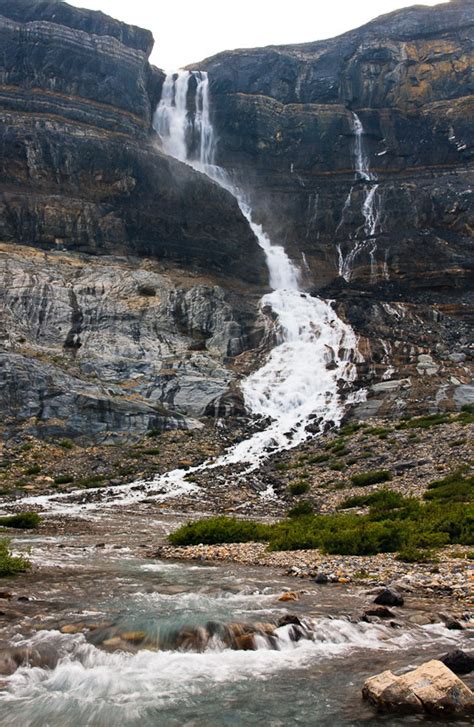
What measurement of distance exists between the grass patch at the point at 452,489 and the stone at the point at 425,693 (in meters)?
14.1

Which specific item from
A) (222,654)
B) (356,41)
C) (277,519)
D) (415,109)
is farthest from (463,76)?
(222,654)

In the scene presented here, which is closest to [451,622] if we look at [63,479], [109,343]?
[63,479]

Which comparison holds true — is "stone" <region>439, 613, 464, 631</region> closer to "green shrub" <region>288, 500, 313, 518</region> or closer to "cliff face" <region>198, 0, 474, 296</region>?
"green shrub" <region>288, 500, 313, 518</region>

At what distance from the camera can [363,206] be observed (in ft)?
229

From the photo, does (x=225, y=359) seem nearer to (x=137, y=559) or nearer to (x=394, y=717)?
(x=137, y=559)

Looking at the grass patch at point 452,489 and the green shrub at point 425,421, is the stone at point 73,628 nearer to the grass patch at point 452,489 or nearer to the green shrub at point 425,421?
the grass patch at point 452,489

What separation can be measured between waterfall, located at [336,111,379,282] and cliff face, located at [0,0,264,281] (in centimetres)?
1052

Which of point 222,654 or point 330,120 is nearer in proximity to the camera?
point 222,654

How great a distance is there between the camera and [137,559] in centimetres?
1458

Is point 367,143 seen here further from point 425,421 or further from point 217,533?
point 217,533

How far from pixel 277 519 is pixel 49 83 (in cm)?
6515

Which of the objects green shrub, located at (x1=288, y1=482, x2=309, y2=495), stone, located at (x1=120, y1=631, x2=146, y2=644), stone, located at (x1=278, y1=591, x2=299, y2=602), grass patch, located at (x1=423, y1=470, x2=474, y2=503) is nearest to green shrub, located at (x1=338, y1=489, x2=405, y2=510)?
grass patch, located at (x1=423, y1=470, x2=474, y2=503)

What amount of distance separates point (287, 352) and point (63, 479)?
85.1 feet

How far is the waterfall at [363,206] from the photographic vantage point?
6575 cm
